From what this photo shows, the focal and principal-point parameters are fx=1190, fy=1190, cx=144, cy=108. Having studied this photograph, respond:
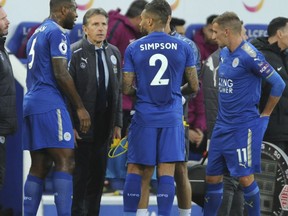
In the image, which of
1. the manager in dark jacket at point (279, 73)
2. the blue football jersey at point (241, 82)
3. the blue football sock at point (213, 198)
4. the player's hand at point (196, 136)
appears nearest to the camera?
the blue football jersey at point (241, 82)

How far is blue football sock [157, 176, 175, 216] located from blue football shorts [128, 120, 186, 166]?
157mm

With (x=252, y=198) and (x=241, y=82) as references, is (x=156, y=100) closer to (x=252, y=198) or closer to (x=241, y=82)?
(x=241, y=82)

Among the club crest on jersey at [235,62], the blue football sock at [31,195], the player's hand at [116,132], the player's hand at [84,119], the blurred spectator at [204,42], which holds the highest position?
the club crest on jersey at [235,62]

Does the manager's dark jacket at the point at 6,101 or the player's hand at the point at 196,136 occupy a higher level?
the manager's dark jacket at the point at 6,101

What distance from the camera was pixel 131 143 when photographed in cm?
977

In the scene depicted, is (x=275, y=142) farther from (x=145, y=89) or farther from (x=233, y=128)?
(x=145, y=89)

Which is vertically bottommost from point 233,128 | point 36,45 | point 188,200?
point 188,200

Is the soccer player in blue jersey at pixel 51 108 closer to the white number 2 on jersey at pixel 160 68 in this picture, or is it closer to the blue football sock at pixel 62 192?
the blue football sock at pixel 62 192

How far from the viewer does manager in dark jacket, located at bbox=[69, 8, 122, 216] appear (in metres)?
10.4

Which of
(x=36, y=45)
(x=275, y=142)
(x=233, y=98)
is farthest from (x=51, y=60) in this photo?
(x=275, y=142)

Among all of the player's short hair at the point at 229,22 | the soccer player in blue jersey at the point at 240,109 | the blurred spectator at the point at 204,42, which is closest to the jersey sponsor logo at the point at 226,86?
the soccer player in blue jersey at the point at 240,109

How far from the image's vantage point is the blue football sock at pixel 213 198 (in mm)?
10250

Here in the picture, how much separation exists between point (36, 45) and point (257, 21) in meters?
4.58

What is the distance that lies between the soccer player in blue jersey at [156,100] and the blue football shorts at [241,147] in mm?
521
